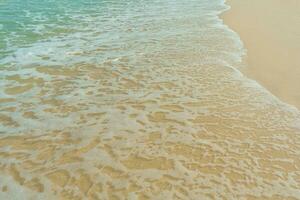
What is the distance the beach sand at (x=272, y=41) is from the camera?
8.43m

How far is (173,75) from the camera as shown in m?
8.98

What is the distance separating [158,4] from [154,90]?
11697mm

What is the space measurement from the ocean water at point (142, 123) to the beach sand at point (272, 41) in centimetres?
45

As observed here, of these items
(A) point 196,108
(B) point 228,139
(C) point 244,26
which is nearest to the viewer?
(B) point 228,139

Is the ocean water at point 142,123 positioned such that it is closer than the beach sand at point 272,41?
Yes

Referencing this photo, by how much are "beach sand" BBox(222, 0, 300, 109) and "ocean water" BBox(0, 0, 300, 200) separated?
1.48ft

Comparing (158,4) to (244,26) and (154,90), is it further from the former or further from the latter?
(154,90)

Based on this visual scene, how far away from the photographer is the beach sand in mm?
8430

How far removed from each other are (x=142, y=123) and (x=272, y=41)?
6.63 metres

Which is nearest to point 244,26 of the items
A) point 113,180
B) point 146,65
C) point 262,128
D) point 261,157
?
point 146,65

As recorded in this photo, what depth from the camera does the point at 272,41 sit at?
37.6 ft

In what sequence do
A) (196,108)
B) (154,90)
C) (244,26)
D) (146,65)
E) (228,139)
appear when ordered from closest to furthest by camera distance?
(228,139) → (196,108) → (154,90) → (146,65) → (244,26)

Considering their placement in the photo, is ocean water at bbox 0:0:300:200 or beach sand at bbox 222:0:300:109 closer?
ocean water at bbox 0:0:300:200

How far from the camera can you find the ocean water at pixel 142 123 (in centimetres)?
512
